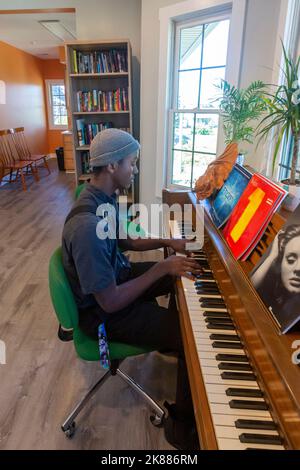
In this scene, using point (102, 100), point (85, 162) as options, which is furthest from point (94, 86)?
point (85, 162)

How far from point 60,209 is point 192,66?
2827 mm

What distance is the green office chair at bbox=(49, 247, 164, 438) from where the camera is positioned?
1.13 meters

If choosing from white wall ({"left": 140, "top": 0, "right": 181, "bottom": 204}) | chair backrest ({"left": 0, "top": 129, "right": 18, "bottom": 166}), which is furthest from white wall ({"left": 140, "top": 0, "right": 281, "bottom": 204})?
chair backrest ({"left": 0, "top": 129, "right": 18, "bottom": 166})

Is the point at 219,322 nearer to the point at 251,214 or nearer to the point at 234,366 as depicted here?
the point at 234,366

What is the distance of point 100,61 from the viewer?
11.2 ft

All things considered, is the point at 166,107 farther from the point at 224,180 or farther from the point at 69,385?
the point at 69,385

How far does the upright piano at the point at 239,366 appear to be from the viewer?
65 cm

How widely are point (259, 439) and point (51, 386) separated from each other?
133cm

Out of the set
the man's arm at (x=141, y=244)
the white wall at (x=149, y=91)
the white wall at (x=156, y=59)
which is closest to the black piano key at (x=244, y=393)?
the man's arm at (x=141, y=244)

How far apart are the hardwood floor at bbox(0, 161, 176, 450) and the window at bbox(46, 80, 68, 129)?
24.1 ft

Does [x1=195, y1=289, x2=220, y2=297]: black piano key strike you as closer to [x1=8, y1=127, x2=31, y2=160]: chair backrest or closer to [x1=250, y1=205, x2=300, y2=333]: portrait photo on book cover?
[x1=250, y1=205, x2=300, y2=333]: portrait photo on book cover

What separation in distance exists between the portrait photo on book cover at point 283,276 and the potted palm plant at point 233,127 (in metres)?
0.76

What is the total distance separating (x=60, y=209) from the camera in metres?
4.77
